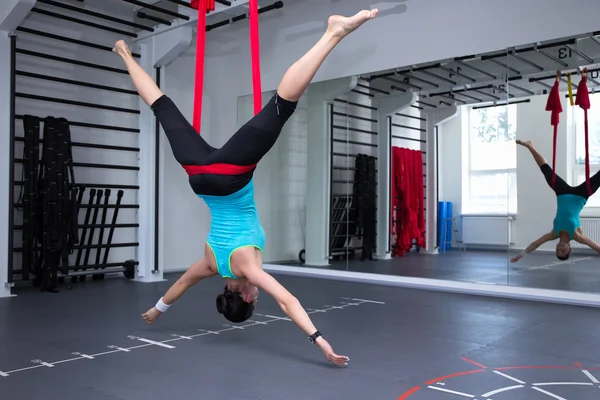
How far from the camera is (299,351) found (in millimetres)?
3303

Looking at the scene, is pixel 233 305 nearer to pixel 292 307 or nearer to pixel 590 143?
pixel 292 307

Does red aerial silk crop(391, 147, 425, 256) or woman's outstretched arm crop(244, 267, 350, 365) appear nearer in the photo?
woman's outstretched arm crop(244, 267, 350, 365)

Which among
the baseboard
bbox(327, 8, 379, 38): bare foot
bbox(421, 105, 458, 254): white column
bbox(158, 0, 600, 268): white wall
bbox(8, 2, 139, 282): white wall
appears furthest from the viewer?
bbox(421, 105, 458, 254): white column

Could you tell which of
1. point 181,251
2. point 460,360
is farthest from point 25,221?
point 460,360

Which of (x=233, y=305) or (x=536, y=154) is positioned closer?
(x=233, y=305)

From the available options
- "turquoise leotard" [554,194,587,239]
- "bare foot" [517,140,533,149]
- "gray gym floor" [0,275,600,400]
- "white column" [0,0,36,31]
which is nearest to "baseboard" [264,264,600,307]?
"gray gym floor" [0,275,600,400]

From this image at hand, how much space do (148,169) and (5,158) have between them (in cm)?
165

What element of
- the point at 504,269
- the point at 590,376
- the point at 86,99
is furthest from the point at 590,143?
the point at 86,99

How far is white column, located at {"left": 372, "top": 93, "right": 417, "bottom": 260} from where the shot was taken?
6996 millimetres

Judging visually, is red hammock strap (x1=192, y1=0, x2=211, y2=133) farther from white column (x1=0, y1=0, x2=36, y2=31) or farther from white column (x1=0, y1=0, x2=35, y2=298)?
white column (x1=0, y1=0, x2=35, y2=298)

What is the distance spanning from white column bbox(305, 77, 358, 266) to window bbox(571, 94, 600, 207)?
3058 mm

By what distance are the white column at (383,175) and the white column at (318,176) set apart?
682mm

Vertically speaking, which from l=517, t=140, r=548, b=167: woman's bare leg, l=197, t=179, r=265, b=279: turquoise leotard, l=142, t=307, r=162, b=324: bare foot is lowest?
l=142, t=307, r=162, b=324: bare foot

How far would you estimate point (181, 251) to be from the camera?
7.47 m
